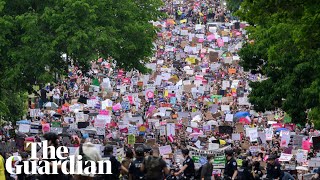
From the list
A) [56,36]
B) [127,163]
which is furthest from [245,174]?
[56,36]

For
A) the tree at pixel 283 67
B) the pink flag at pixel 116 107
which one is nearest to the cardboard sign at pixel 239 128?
the tree at pixel 283 67

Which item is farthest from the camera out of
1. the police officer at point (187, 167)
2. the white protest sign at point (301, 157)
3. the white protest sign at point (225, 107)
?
the white protest sign at point (225, 107)

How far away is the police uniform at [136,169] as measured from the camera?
21.9m

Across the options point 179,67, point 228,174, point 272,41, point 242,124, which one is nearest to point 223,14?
point 179,67

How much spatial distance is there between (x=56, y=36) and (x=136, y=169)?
27777 mm

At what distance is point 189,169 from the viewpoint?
25531 mm

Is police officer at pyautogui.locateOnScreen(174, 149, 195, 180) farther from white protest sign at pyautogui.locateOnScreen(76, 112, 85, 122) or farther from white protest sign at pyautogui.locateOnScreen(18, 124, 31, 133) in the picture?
white protest sign at pyautogui.locateOnScreen(76, 112, 85, 122)

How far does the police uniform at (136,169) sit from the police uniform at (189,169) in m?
3.53

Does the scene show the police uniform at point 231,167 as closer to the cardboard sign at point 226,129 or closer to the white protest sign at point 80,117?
the cardboard sign at point 226,129

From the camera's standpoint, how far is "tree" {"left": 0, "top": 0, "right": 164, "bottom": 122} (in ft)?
159

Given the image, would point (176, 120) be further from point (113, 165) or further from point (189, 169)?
point (113, 165)

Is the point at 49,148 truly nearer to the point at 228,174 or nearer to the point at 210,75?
the point at 228,174

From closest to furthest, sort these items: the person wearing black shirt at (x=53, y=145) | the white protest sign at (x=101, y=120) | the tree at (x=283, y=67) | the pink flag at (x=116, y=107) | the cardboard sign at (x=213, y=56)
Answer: the person wearing black shirt at (x=53, y=145)
the tree at (x=283, y=67)
the white protest sign at (x=101, y=120)
the pink flag at (x=116, y=107)
the cardboard sign at (x=213, y=56)

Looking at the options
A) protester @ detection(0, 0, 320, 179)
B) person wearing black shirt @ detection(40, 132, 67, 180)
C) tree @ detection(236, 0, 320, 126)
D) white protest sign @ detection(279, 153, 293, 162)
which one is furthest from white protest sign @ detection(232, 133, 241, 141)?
person wearing black shirt @ detection(40, 132, 67, 180)
